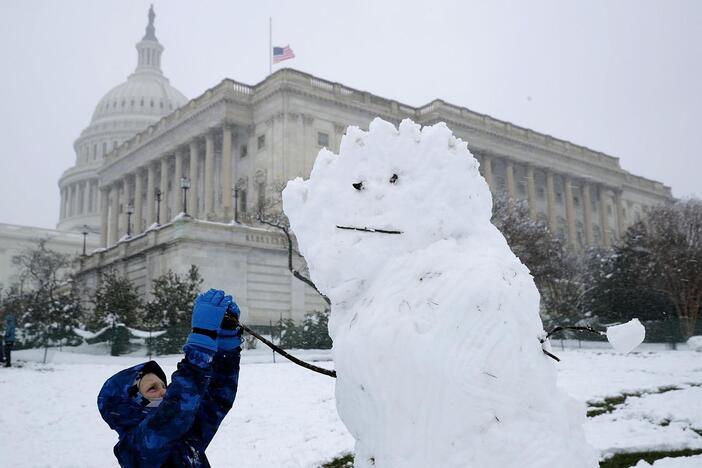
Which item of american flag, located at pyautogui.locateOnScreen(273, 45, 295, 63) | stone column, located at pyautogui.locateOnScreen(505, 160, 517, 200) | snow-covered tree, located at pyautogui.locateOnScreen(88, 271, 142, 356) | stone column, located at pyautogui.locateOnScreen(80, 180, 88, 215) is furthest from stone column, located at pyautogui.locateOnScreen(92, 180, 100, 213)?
snow-covered tree, located at pyautogui.locateOnScreen(88, 271, 142, 356)

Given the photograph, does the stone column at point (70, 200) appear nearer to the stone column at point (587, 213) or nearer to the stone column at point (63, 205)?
the stone column at point (63, 205)

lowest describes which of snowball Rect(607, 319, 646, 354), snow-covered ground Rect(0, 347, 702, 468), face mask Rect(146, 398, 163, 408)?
snow-covered ground Rect(0, 347, 702, 468)

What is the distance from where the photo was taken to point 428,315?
3.20 m

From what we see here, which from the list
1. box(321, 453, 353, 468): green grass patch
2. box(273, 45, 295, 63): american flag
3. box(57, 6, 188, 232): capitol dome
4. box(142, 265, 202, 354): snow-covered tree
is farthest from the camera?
box(57, 6, 188, 232): capitol dome

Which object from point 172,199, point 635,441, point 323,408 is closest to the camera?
point 635,441

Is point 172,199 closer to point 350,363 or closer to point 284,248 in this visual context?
point 284,248

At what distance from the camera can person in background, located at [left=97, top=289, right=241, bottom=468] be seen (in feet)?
10.4

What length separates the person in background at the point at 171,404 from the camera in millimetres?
3164

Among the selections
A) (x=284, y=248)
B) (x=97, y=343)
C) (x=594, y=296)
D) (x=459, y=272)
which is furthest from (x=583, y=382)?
(x=284, y=248)

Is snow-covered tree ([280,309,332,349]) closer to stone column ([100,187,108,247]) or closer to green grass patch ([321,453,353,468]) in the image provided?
green grass patch ([321,453,353,468])

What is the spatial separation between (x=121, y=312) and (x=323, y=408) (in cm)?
1931

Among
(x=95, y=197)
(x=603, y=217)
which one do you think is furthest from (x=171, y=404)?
(x=95, y=197)

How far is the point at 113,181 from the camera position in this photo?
69.1m

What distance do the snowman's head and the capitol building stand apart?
1189 inches
